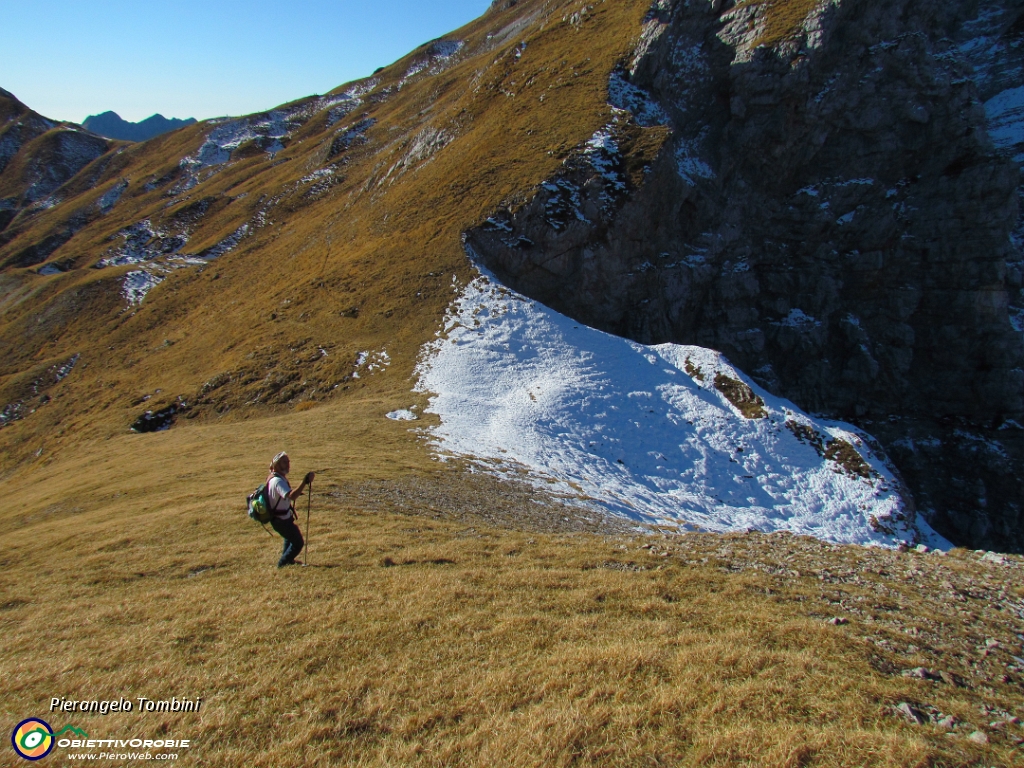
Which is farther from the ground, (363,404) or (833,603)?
(363,404)

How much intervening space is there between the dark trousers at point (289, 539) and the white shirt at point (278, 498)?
0.19 meters

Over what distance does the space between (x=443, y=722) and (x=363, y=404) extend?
25.5 metres

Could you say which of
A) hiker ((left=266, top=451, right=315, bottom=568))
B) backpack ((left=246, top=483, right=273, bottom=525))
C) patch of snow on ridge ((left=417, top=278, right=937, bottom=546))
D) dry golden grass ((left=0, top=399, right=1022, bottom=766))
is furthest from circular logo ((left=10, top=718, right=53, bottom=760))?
patch of snow on ridge ((left=417, top=278, right=937, bottom=546))

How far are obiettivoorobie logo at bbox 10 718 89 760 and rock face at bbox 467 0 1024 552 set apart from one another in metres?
43.4

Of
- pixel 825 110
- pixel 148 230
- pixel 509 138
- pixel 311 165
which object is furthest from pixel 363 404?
pixel 148 230

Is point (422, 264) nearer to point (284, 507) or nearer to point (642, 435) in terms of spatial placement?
point (642, 435)

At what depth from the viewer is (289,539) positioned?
10852mm

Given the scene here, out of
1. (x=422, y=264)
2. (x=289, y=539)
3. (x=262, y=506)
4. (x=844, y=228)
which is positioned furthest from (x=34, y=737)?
(x=844, y=228)

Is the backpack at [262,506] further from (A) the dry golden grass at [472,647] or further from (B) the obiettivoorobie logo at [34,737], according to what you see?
(B) the obiettivoorobie logo at [34,737]

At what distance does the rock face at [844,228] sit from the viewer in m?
49.4

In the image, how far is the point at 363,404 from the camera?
1192 inches

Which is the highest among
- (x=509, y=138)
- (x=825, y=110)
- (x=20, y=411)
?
(x=825, y=110)

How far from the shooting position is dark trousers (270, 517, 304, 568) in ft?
34.9

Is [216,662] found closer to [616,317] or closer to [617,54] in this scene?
[616,317]
